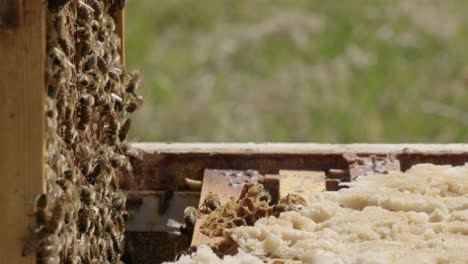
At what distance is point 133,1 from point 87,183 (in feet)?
22.5

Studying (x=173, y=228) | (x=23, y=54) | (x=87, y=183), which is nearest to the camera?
(x=23, y=54)

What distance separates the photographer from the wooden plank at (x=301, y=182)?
4.53 m

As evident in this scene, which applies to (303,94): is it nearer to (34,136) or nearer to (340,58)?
(340,58)

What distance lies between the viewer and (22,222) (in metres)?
3.29

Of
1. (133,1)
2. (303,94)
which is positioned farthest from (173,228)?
(133,1)

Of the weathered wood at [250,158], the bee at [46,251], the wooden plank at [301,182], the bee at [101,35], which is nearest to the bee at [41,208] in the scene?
the bee at [46,251]

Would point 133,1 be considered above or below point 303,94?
above

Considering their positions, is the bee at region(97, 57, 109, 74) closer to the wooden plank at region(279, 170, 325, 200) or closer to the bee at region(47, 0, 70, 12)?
the bee at region(47, 0, 70, 12)

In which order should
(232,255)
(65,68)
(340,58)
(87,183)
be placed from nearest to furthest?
(65,68) < (232,255) < (87,183) < (340,58)

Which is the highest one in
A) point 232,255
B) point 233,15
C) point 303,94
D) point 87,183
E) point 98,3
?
point 233,15

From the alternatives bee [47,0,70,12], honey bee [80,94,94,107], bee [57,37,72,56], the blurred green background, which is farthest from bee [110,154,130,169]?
the blurred green background

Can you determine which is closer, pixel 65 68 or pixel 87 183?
pixel 65 68

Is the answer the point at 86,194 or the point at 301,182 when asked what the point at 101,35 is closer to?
the point at 86,194

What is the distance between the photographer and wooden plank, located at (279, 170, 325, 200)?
4.53 m
